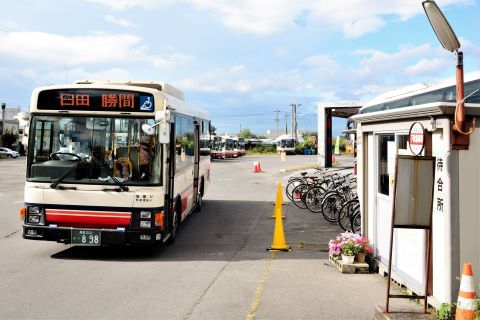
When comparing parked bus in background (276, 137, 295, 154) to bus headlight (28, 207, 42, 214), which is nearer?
bus headlight (28, 207, 42, 214)

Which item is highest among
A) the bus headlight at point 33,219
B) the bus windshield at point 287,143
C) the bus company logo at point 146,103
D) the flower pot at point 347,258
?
the bus windshield at point 287,143

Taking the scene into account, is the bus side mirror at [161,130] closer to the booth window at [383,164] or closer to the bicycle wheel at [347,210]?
the booth window at [383,164]

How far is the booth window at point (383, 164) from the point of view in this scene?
764 centimetres

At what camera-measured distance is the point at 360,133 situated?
8.52 m

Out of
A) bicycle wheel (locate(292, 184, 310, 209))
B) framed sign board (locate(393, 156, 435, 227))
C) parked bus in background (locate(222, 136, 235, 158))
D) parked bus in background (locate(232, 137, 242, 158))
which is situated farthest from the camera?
parked bus in background (locate(232, 137, 242, 158))

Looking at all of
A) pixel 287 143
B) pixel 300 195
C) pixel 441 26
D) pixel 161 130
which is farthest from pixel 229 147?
pixel 441 26

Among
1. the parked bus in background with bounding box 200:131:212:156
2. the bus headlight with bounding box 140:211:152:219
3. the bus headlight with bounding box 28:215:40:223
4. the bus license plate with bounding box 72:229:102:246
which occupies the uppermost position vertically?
the parked bus in background with bounding box 200:131:212:156

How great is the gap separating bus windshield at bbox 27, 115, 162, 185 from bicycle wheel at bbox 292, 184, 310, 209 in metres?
8.16

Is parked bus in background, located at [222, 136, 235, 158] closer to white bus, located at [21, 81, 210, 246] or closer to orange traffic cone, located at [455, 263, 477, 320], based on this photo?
white bus, located at [21, 81, 210, 246]

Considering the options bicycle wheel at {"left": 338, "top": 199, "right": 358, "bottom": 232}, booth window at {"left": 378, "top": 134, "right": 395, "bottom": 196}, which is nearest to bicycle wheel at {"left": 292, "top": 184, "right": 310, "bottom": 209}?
bicycle wheel at {"left": 338, "top": 199, "right": 358, "bottom": 232}

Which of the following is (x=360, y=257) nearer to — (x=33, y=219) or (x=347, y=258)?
(x=347, y=258)

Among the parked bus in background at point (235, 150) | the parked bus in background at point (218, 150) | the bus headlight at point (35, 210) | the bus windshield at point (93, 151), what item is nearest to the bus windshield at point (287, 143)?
the parked bus in background at point (235, 150)

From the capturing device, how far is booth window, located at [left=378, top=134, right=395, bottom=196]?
25.1 feet

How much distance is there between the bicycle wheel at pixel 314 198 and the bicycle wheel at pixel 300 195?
0.62ft
